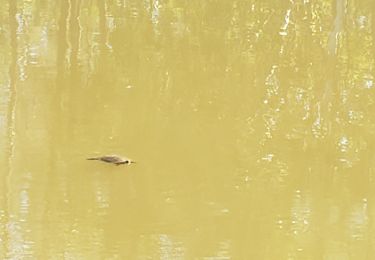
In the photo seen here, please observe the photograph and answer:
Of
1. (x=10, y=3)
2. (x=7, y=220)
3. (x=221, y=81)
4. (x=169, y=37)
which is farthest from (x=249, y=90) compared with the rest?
(x=10, y=3)

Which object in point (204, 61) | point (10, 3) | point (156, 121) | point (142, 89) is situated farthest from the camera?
point (10, 3)

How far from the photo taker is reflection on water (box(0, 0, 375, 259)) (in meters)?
5.17

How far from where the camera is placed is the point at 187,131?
6516 millimetres

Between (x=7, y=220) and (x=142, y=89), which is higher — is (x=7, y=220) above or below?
below

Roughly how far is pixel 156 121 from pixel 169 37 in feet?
7.14

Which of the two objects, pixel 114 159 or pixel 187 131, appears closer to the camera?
pixel 114 159

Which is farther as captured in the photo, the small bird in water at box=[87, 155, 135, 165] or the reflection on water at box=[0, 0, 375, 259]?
the small bird in water at box=[87, 155, 135, 165]

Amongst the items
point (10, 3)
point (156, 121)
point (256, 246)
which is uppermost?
point (10, 3)

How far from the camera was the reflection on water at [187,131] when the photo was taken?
17.0ft

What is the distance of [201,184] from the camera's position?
573 centimetres

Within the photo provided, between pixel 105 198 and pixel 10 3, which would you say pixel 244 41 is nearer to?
pixel 10 3

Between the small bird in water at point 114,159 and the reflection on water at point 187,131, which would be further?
the small bird in water at point 114,159

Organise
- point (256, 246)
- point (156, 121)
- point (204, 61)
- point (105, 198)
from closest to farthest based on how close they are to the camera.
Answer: point (256, 246)
point (105, 198)
point (156, 121)
point (204, 61)

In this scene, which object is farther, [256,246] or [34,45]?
[34,45]
